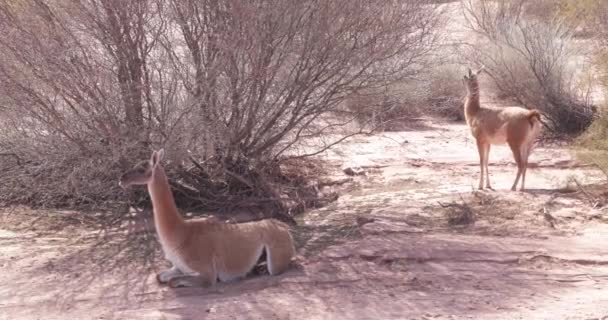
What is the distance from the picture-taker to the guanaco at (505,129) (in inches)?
442

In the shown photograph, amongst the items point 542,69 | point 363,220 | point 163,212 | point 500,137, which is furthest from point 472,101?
point 163,212

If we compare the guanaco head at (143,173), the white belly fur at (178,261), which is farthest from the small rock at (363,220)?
the guanaco head at (143,173)

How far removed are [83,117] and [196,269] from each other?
271cm

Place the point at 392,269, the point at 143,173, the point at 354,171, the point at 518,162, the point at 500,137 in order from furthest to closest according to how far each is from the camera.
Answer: the point at 354,171 → the point at 500,137 → the point at 518,162 → the point at 392,269 → the point at 143,173

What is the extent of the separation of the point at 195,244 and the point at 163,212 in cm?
40

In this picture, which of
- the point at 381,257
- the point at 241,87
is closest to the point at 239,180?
the point at 241,87

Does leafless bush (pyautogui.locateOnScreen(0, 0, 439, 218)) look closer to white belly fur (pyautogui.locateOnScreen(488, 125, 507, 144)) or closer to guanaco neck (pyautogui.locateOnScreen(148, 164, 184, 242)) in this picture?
guanaco neck (pyautogui.locateOnScreen(148, 164, 184, 242))

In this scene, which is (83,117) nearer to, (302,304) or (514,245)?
(302,304)

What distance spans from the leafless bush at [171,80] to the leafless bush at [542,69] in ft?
21.7

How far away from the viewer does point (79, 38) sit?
902cm

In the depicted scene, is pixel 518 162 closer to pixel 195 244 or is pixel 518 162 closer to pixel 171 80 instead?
pixel 171 80

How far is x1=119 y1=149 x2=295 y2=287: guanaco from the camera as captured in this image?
7520mm

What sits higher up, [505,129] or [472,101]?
[472,101]

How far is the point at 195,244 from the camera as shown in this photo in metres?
7.57
